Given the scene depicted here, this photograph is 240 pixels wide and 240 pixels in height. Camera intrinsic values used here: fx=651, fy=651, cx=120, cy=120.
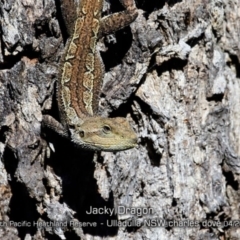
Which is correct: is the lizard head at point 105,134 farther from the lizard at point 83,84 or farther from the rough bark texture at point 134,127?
the rough bark texture at point 134,127

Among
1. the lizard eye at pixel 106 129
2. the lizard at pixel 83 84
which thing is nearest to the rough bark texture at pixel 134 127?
the lizard at pixel 83 84

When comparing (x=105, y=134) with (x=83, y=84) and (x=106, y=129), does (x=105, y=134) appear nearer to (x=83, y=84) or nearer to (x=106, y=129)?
(x=106, y=129)

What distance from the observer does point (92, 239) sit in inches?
221

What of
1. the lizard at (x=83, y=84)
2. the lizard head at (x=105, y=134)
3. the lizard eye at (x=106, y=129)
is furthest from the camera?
the lizard at (x=83, y=84)

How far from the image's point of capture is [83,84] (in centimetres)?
566

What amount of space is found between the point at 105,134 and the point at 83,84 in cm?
53

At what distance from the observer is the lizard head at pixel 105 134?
522 centimetres

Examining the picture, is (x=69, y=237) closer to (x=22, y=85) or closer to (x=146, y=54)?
(x=22, y=85)

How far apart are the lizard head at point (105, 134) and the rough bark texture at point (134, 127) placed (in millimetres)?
165

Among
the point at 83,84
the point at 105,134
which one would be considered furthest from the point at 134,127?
the point at 83,84

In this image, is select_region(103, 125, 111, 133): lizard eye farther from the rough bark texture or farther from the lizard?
the rough bark texture

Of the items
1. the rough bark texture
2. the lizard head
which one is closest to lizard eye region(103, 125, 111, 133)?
the lizard head

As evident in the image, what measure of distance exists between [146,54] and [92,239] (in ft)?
5.42

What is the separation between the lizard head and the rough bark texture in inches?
6.5
